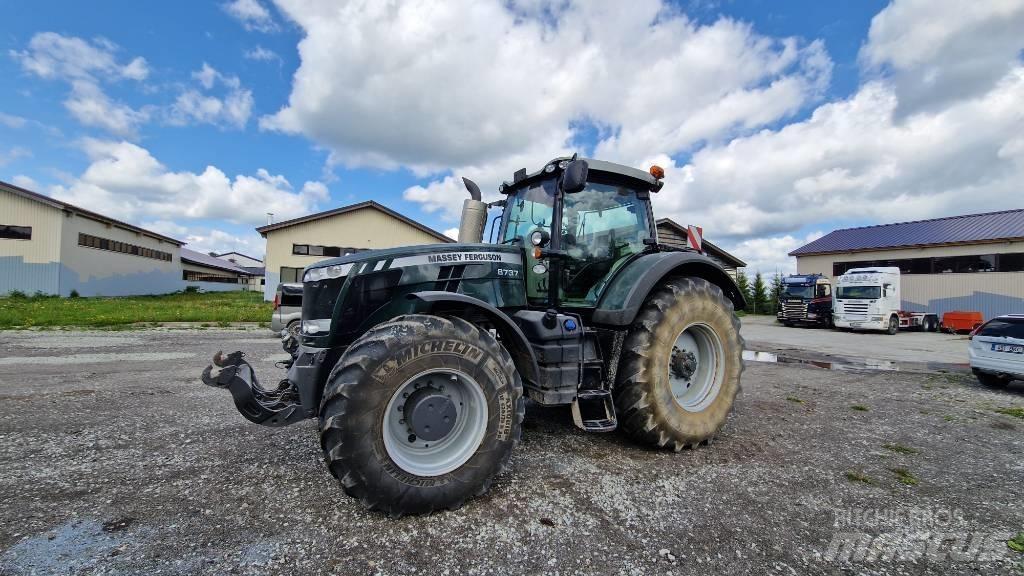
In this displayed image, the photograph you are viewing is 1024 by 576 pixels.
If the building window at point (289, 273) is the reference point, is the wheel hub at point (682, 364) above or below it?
below

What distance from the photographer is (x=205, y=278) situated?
153ft

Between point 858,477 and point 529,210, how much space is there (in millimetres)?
3285

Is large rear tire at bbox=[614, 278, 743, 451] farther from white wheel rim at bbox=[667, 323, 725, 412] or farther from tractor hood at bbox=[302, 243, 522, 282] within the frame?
tractor hood at bbox=[302, 243, 522, 282]

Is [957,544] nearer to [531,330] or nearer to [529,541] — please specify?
[529,541]

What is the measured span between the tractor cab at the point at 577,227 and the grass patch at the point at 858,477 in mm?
2251

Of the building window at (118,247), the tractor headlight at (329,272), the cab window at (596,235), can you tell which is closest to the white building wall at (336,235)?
the building window at (118,247)

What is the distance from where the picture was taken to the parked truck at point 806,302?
21.5 meters

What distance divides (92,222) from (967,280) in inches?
1770

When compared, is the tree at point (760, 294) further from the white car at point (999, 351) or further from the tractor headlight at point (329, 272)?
the tractor headlight at point (329, 272)

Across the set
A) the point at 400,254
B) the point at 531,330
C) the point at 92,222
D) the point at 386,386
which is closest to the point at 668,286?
the point at 531,330

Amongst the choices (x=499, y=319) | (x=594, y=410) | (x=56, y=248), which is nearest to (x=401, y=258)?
(x=499, y=319)

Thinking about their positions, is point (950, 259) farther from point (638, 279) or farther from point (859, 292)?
point (638, 279)

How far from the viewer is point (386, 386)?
8.09 ft

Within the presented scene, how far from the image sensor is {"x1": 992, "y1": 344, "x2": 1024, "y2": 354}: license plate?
654 cm
